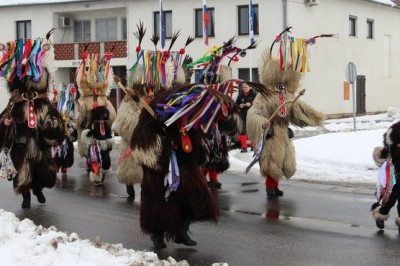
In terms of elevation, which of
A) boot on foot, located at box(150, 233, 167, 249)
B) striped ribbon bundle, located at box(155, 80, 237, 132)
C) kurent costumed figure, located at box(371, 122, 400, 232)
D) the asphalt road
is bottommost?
the asphalt road

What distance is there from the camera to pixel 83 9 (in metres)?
34.0

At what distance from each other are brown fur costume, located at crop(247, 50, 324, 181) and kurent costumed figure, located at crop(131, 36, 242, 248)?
3.30 m

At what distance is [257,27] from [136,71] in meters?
21.1

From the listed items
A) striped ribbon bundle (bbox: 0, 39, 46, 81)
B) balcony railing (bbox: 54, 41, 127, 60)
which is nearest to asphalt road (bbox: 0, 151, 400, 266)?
striped ribbon bundle (bbox: 0, 39, 46, 81)

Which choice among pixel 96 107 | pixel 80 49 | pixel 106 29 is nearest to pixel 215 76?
pixel 96 107

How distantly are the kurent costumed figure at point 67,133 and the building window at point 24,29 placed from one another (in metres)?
23.0

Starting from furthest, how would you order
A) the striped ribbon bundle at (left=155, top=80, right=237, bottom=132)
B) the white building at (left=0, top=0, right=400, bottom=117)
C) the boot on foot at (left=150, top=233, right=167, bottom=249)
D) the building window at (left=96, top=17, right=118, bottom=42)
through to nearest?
the building window at (left=96, top=17, right=118, bottom=42), the white building at (left=0, top=0, right=400, bottom=117), the boot on foot at (left=150, top=233, right=167, bottom=249), the striped ribbon bundle at (left=155, top=80, right=237, bottom=132)

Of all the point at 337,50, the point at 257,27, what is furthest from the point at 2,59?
the point at 337,50

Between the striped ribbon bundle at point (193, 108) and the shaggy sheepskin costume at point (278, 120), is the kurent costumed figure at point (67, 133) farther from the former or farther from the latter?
the striped ribbon bundle at point (193, 108)

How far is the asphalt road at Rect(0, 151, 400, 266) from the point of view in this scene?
6.43 m

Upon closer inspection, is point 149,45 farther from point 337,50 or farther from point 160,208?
point 160,208

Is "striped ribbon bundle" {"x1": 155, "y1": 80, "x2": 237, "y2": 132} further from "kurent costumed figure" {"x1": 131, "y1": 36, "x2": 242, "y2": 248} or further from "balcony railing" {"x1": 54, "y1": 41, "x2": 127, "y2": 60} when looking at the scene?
"balcony railing" {"x1": 54, "y1": 41, "x2": 127, "y2": 60}

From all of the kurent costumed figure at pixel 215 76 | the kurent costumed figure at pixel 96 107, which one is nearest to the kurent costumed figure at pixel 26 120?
the kurent costumed figure at pixel 96 107

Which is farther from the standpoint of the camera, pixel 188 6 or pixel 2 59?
pixel 188 6
